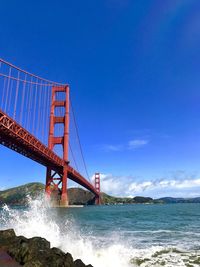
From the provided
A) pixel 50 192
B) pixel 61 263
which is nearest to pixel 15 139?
pixel 50 192

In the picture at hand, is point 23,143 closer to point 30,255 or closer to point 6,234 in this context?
point 6,234

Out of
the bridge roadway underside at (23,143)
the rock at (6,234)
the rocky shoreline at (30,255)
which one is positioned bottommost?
the rocky shoreline at (30,255)

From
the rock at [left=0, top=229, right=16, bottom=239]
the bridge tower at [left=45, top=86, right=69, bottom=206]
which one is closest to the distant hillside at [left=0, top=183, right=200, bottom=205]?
the bridge tower at [left=45, top=86, right=69, bottom=206]

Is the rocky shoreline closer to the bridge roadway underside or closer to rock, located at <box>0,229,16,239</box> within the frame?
rock, located at <box>0,229,16,239</box>

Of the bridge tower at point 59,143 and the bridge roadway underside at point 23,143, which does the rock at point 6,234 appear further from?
the bridge tower at point 59,143

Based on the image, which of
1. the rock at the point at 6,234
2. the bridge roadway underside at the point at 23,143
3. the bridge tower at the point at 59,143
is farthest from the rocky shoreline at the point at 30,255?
the bridge tower at the point at 59,143

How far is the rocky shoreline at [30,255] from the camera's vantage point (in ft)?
21.1

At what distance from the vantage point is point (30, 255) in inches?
263

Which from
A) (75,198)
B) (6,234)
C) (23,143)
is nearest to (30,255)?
(6,234)

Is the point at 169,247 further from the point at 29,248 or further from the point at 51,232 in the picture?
the point at 29,248

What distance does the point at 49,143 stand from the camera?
46656 mm

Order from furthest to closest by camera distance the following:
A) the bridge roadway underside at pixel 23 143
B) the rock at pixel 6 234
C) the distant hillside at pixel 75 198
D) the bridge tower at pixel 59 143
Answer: the distant hillside at pixel 75 198
the bridge tower at pixel 59 143
the bridge roadway underside at pixel 23 143
the rock at pixel 6 234

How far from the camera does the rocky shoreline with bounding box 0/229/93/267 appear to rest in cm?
642

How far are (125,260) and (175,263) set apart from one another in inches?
55.3
